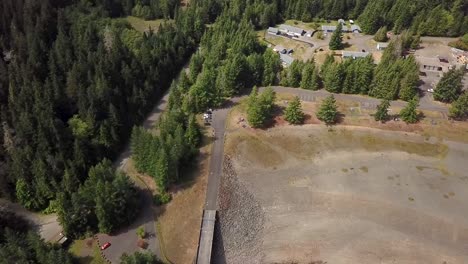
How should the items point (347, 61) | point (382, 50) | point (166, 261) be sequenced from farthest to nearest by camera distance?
point (382, 50) → point (347, 61) → point (166, 261)

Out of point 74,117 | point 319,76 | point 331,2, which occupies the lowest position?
point 74,117

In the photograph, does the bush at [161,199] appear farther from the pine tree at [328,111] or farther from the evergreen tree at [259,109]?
the pine tree at [328,111]

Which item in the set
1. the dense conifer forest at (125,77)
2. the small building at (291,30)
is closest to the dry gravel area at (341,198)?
the dense conifer forest at (125,77)

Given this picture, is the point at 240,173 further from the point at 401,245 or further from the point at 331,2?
the point at 331,2

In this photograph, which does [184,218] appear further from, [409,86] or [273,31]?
[273,31]

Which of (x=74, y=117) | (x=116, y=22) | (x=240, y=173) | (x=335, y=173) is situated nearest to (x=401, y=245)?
(x=335, y=173)

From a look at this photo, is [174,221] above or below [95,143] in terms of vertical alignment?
below

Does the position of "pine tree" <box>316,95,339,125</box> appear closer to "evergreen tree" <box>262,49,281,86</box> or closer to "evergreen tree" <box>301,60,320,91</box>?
"evergreen tree" <box>301,60,320,91</box>

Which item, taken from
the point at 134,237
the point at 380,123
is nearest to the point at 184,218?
the point at 134,237
